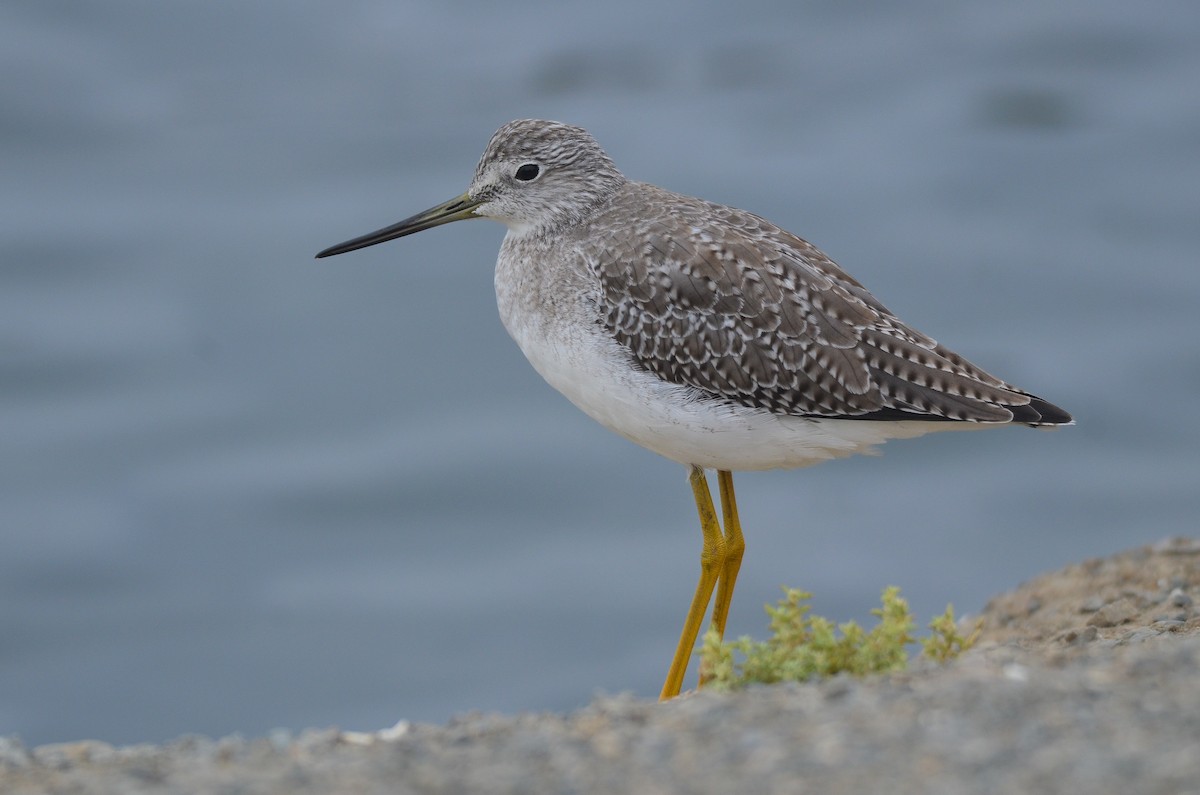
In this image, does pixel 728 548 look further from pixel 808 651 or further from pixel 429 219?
pixel 429 219

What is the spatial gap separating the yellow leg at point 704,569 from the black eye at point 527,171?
2.11m

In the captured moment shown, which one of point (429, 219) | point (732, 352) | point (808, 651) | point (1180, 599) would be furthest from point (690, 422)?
point (1180, 599)

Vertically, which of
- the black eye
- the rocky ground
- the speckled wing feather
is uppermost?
the black eye

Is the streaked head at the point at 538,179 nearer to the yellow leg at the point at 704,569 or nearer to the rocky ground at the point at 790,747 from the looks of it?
the yellow leg at the point at 704,569

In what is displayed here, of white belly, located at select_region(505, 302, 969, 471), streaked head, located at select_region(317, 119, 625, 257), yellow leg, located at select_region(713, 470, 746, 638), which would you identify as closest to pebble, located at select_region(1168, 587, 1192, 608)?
white belly, located at select_region(505, 302, 969, 471)

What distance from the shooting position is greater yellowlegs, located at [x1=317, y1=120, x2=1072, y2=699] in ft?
27.5

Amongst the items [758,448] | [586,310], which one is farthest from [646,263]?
[758,448]

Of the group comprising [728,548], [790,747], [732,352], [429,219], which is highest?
[429,219]

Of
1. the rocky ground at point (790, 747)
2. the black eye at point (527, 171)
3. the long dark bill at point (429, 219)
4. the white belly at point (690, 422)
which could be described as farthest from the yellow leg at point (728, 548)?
the rocky ground at point (790, 747)

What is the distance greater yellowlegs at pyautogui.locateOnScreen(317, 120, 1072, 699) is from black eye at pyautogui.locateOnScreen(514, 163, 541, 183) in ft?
2.41

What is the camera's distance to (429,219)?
32.6ft

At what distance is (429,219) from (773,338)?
265cm

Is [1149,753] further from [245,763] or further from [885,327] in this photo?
[885,327]

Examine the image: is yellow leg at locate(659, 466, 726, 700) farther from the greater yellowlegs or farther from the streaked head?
the streaked head
